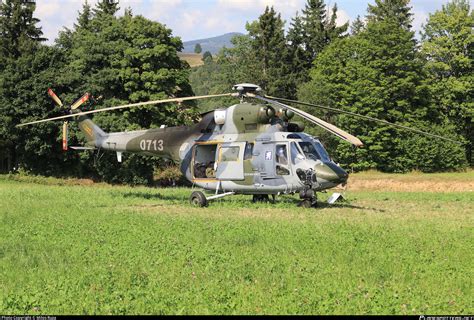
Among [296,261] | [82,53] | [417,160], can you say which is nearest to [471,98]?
[417,160]

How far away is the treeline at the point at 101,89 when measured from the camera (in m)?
49.0

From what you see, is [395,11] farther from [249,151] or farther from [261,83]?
[249,151]

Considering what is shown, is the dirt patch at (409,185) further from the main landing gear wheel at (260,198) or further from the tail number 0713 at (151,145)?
the tail number 0713 at (151,145)

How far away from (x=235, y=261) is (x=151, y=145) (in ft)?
44.7

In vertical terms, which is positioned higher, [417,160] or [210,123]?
[210,123]

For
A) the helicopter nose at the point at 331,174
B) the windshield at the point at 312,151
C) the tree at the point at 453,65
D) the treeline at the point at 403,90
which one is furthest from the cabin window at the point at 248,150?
the tree at the point at 453,65

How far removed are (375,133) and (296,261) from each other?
48.2 meters

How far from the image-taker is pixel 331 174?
62.1 ft

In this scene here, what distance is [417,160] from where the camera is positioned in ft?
185

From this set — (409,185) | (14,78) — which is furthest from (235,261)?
(14,78)

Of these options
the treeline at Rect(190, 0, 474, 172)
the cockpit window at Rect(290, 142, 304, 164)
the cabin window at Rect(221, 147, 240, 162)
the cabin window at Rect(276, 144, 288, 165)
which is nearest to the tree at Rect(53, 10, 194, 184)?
the treeline at Rect(190, 0, 474, 172)

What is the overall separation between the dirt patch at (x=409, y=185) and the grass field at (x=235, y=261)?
88.3 ft

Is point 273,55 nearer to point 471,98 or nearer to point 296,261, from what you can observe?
point 471,98

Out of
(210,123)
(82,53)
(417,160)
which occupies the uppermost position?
(82,53)
